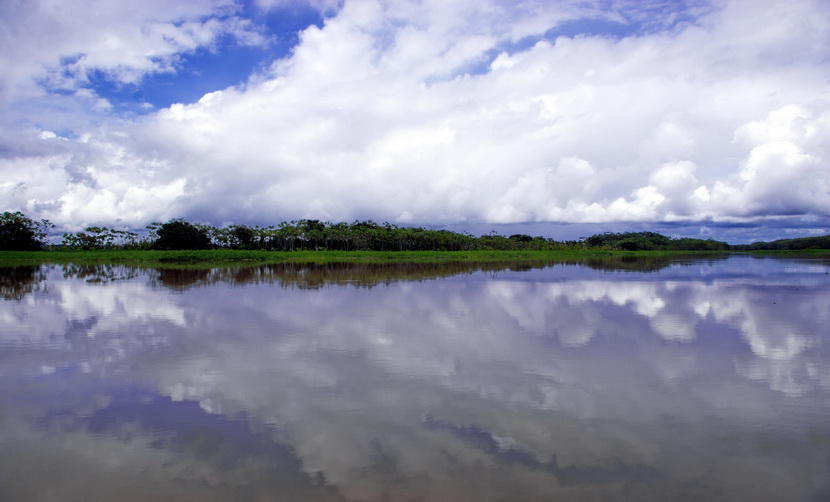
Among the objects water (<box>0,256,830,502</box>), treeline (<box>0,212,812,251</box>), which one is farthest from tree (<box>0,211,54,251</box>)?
water (<box>0,256,830,502</box>)

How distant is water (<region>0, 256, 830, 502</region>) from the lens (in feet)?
14.2

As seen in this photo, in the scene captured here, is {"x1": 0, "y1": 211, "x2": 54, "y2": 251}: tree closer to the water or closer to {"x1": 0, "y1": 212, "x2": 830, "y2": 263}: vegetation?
{"x1": 0, "y1": 212, "x2": 830, "y2": 263}: vegetation

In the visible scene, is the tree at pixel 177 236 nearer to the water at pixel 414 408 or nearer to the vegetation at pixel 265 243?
the vegetation at pixel 265 243

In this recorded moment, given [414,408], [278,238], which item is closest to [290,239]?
[278,238]

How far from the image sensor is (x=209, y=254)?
52.0 m

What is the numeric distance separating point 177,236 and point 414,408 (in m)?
68.1

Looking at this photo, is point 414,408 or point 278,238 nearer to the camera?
point 414,408

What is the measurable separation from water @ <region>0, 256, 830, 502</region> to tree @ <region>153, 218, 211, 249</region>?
5746 cm

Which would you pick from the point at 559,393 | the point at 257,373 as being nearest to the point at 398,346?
the point at 257,373

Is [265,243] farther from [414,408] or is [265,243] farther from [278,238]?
[414,408]

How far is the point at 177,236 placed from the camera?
66.0m

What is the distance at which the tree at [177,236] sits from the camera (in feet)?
216

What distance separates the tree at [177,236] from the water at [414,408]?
57.5 meters

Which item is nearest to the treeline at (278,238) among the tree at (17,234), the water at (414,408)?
the tree at (17,234)
